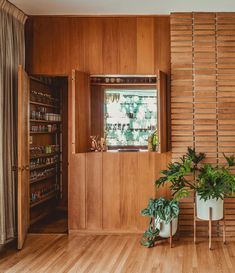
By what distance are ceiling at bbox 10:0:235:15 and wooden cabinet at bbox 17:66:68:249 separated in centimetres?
94

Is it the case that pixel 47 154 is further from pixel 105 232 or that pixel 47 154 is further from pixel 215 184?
pixel 215 184

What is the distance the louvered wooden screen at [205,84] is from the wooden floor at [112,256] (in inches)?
27.9

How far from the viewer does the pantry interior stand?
5586 millimetres

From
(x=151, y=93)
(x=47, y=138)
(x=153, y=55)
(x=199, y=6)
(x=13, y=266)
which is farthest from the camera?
(x=47, y=138)

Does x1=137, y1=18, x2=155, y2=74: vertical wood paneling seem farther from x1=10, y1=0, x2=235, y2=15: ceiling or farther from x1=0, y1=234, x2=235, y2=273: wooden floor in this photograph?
x1=0, y1=234, x2=235, y2=273: wooden floor

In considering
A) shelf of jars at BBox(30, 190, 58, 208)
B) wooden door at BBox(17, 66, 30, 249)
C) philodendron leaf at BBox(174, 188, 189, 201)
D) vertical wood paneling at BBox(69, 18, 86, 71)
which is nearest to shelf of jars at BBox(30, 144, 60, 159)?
shelf of jars at BBox(30, 190, 58, 208)

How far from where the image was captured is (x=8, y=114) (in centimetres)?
434

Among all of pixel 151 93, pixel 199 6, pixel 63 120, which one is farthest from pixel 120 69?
pixel 63 120

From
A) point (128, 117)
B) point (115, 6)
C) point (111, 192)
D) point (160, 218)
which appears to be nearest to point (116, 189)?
point (111, 192)

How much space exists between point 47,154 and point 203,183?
2.93 m

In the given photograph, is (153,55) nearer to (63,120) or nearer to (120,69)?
(120,69)

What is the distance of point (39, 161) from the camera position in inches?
231

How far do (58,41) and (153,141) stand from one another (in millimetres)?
1932

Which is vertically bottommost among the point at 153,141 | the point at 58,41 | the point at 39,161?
the point at 39,161
